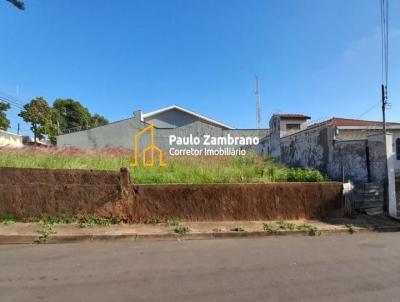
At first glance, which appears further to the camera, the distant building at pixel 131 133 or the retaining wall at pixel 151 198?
the distant building at pixel 131 133

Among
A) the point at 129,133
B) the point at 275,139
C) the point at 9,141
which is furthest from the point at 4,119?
the point at 275,139

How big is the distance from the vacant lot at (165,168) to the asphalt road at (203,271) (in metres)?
2.86

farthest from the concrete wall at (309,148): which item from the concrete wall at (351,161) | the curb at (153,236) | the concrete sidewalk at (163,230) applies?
the curb at (153,236)

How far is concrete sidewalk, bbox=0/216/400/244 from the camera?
7160 millimetres

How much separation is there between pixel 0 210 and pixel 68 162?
225 cm

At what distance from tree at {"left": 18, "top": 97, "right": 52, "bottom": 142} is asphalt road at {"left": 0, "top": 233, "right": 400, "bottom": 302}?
37663mm

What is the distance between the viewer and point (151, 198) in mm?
8805

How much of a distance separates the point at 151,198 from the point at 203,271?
4.04 meters

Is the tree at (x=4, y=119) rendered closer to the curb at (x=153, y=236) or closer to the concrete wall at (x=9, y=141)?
the concrete wall at (x=9, y=141)

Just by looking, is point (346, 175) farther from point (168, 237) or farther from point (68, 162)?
point (68, 162)

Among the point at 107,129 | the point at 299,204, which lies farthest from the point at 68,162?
the point at 107,129

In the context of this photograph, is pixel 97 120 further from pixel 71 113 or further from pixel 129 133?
pixel 129 133

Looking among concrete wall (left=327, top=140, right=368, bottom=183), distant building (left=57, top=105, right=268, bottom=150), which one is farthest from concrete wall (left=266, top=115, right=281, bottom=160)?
distant building (left=57, top=105, right=268, bottom=150)

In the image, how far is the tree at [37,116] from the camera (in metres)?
40.6
